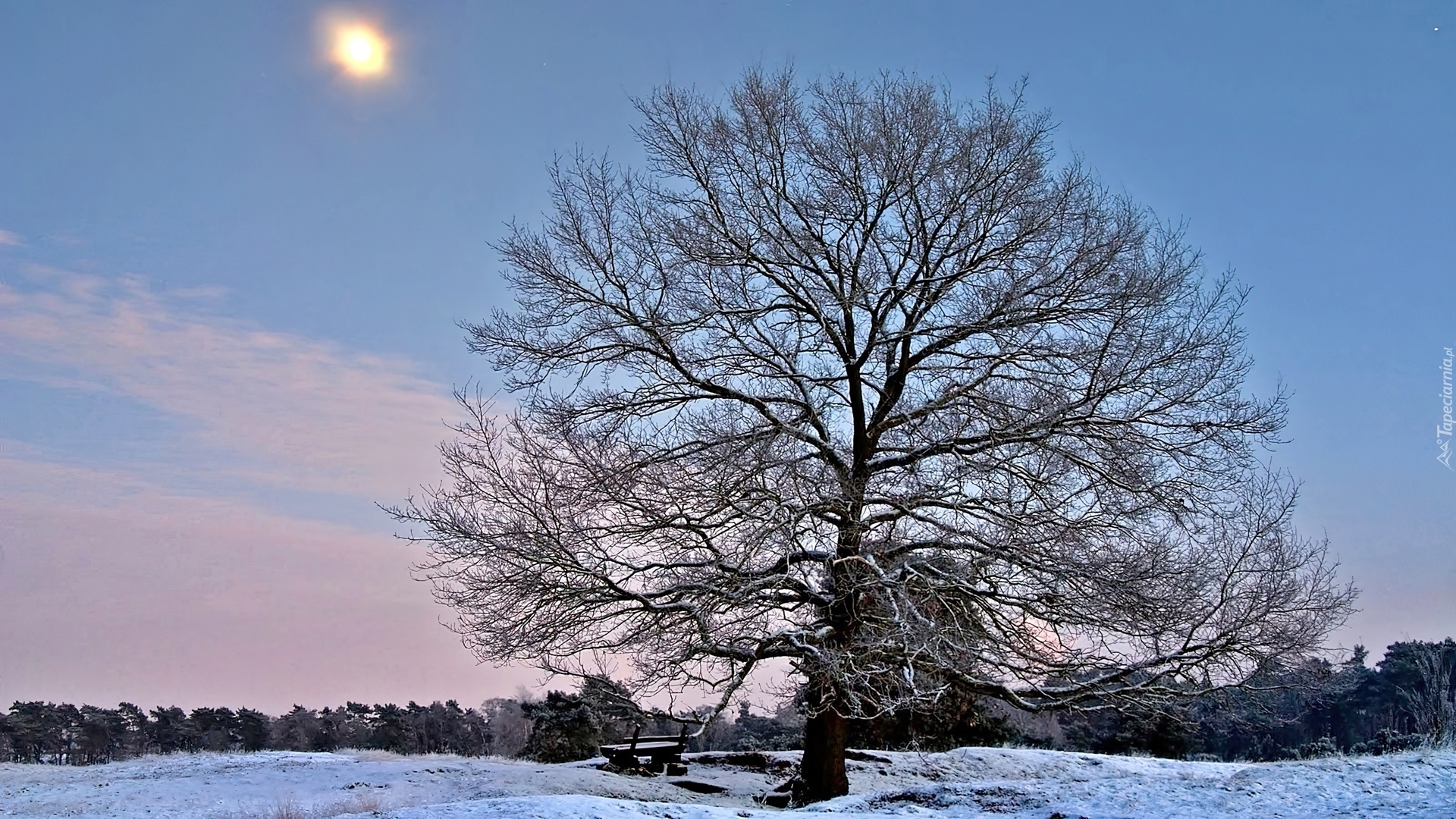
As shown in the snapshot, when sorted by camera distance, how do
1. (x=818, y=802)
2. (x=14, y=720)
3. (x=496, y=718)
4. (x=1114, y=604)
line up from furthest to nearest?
(x=496, y=718)
(x=14, y=720)
(x=818, y=802)
(x=1114, y=604)

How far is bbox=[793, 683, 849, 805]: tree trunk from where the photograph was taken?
1324 centimetres

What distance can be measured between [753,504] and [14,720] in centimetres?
2478

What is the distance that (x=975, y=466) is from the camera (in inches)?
494

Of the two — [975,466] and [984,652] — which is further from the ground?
[975,466]

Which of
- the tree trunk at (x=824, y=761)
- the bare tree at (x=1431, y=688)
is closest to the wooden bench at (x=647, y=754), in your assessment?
the tree trunk at (x=824, y=761)

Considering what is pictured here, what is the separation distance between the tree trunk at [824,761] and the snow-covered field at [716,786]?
490mm

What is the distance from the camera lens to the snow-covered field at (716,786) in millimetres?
10219

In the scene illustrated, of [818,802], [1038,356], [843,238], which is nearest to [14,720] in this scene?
[818,802]

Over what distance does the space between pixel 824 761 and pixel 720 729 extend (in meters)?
18.1

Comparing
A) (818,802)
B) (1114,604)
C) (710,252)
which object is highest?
(710,252)

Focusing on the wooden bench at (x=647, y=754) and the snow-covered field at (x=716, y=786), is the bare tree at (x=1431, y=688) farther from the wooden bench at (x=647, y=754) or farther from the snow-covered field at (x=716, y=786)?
the wooden bench at (x=647, y=754)

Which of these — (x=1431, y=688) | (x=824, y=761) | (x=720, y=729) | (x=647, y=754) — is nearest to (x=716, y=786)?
(x=647, y=754)

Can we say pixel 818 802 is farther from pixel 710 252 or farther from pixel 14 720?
pixel 14 720

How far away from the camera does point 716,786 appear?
15328mm
